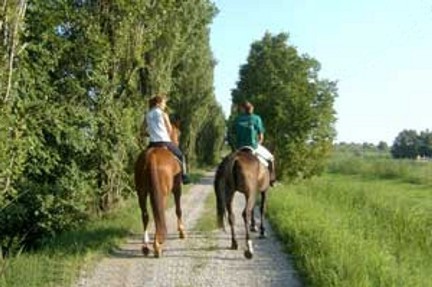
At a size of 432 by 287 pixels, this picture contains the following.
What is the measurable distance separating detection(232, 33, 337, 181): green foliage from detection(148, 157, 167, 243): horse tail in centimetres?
2902

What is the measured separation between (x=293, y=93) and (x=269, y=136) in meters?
3.09

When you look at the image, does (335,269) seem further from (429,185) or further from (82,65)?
(429,185)

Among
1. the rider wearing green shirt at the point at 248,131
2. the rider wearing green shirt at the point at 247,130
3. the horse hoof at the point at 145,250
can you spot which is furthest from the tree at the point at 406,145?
the horse hoof at the point at 145,250

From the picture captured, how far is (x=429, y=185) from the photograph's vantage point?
4984cm

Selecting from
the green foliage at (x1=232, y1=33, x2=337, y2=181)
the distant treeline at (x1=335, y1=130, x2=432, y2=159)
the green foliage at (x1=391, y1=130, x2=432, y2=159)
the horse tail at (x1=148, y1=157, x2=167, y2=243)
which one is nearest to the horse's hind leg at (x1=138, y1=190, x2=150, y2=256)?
the horse tail at (x1=148, y1=157, x2=167, y2=243)

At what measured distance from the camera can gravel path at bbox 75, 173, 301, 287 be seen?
30.3ft

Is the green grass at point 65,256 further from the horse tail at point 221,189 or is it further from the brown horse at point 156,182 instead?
the horse tail at point 221,189

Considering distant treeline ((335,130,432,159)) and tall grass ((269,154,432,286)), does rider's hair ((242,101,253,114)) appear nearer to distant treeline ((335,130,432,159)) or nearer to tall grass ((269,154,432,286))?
tall grass ((269,154,432,286))

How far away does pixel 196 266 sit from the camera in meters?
10.2

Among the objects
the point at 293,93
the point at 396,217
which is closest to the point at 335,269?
the point at 396,217

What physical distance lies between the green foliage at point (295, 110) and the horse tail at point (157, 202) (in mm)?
29021

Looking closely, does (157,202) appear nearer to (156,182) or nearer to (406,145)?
(156,182)

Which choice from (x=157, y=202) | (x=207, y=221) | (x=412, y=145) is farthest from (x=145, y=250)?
(x=412, y=145)

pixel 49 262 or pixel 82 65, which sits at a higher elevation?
pixel 82 65
